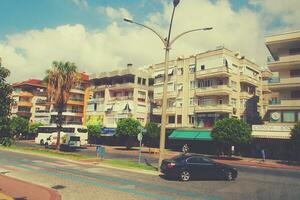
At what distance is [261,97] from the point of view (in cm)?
5900

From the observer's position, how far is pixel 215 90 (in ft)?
A: 167

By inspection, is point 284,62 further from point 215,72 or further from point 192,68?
point 192,68

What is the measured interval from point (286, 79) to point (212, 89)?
11.6 m

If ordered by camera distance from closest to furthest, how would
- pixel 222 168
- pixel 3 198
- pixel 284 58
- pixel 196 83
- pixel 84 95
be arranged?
pixel 3 198 → pixel 222 168 → pixel 284 58 → pixel 196 83 → pixel 84 95

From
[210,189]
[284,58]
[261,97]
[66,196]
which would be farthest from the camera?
[261,97]

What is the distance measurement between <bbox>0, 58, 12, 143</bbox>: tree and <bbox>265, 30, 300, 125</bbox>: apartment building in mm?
38532

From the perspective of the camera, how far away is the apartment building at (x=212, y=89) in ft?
167

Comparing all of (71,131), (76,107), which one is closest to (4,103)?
(71,131)

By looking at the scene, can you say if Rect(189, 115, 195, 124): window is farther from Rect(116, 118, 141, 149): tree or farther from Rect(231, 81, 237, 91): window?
Rect(116, 118, 141, 149): tree

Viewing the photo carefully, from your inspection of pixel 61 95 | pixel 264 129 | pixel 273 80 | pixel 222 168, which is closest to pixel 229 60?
pixel 273 80

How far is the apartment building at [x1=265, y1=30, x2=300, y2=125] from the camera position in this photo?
42.5 meters

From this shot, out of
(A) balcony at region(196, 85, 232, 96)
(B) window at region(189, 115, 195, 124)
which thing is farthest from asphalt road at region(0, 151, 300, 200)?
(B) window at region(189, 115, 195, 124)

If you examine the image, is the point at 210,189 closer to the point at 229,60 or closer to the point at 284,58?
the point at 284,58

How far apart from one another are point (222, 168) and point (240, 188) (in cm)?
285
